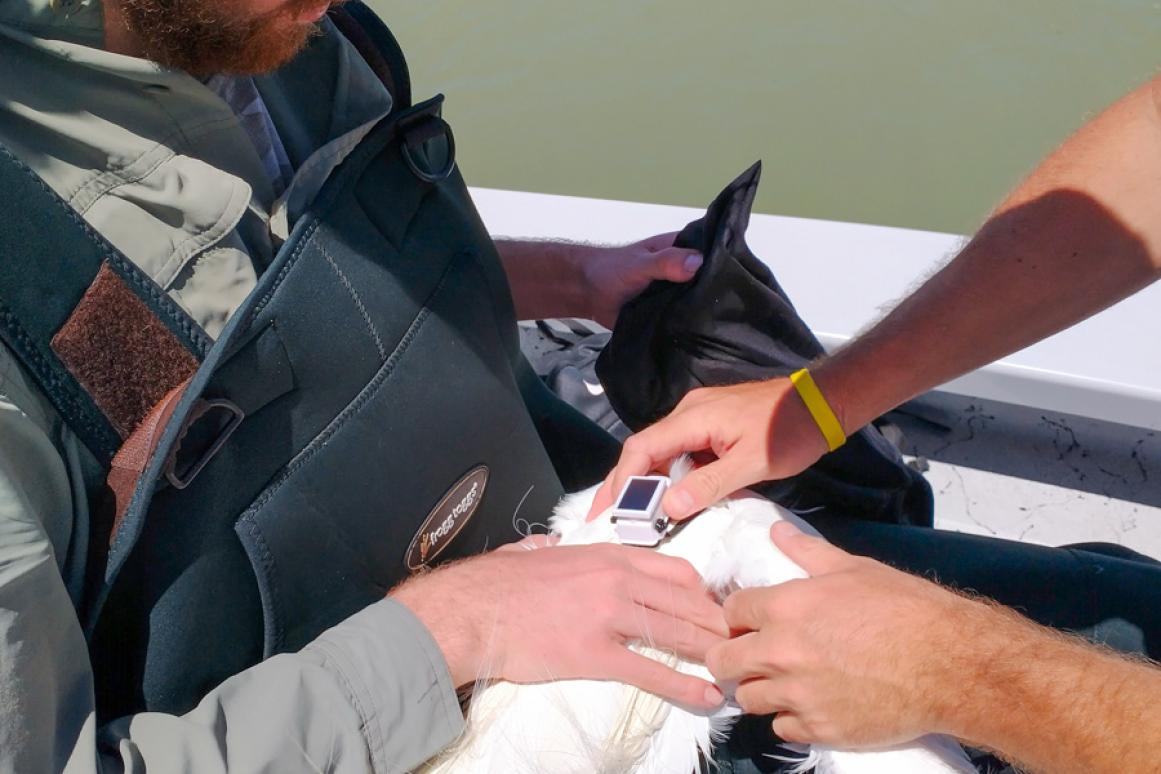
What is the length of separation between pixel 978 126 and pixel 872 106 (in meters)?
0.41

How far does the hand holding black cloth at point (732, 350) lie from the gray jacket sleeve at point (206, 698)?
2.16 ft

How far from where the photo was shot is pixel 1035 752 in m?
0.95

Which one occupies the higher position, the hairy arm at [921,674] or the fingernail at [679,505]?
Answer: the fingernail at [679,505]

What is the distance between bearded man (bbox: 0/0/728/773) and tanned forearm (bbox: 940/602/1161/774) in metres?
0.30

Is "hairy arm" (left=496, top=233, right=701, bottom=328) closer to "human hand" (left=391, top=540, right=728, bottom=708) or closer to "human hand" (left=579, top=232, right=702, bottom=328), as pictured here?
"human hand" (left=579, top=232, right=702, bottom=328)

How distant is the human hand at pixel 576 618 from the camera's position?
1140mm

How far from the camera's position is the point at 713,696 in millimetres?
1141

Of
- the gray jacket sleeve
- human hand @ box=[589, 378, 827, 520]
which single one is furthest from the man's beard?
human hand @ box=[589, 378, 827, 520]

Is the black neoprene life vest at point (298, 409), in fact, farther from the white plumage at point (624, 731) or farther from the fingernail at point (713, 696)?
the fingernail at point (713, 696)

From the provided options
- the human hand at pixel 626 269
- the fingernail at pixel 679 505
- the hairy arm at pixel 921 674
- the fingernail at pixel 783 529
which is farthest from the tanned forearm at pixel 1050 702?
the human hand at pixel 626 269

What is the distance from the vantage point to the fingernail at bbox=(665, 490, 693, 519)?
1258 mm

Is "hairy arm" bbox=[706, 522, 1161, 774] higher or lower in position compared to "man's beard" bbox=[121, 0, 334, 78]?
lower

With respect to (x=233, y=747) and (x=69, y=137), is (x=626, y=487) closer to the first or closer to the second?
(x=233, y=747)

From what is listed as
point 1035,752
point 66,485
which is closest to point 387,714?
point 66,485
